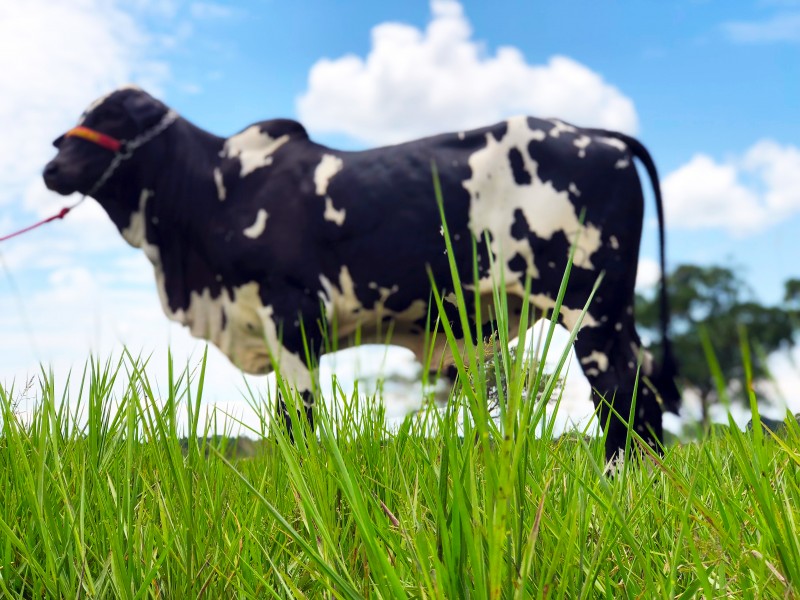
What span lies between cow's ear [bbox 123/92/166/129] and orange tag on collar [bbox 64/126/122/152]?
0.64 ft

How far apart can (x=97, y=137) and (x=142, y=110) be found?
1.09ft

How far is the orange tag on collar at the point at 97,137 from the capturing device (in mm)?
4867

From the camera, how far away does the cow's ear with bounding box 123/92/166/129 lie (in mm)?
4969

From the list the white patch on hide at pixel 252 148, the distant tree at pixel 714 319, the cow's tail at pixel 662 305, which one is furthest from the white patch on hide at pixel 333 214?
the distant tree at pixel 714 319

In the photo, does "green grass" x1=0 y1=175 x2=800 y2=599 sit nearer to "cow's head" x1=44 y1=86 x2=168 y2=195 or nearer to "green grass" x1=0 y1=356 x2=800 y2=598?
"green grass" x1=0 y1=356 x2=800 y2=598

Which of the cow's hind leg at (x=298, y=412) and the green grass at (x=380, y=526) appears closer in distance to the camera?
the green grass at (x=380, y=526)

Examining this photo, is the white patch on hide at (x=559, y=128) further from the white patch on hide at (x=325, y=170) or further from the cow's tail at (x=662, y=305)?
the white patch on hide at (x=325, y=170)

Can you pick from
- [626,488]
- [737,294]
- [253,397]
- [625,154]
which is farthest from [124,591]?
[737,294]

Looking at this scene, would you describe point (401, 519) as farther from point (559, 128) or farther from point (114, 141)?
point (114, 141)

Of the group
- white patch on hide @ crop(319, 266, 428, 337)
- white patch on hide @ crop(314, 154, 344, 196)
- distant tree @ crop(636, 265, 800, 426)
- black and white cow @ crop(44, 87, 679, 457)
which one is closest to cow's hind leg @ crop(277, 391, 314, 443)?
white patch on hide @ crop(319, 266, 428, 337)

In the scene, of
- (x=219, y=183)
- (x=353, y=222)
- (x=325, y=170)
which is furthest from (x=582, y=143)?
(x=219, y=183)

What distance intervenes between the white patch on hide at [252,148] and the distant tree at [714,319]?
14.7 m

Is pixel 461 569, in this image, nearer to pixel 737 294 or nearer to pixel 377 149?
pixel 377 149

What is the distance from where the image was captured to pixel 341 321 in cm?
442
